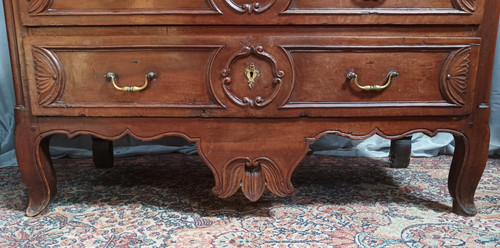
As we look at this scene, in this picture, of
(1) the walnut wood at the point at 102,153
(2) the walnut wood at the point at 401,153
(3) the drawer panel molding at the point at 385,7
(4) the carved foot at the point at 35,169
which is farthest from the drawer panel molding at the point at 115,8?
(2) the walnut wood at the point at 401,153

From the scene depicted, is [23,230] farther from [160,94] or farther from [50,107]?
[160,94]

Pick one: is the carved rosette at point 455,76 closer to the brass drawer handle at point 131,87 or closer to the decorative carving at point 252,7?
the decorative carving at point 252,7

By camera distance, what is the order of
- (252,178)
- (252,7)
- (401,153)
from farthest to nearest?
(401,153) < (252,178) < (252,7)

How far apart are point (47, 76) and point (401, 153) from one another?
1.30 meters

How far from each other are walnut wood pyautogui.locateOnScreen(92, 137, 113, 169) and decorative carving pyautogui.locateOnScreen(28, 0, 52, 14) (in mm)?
679

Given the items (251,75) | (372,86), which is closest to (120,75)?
(251,75)

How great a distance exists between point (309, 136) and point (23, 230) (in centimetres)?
81

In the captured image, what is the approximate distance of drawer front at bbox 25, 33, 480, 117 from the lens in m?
0.97

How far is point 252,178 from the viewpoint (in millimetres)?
1056

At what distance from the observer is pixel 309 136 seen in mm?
1028

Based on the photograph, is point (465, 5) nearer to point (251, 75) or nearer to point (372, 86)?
point (372, 86)

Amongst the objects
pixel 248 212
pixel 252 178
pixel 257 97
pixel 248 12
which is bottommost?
pixel 248 212

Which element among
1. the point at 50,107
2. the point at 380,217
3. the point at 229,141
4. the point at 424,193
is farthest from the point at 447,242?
the point at 50,107

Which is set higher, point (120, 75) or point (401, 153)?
point (120, 75)
